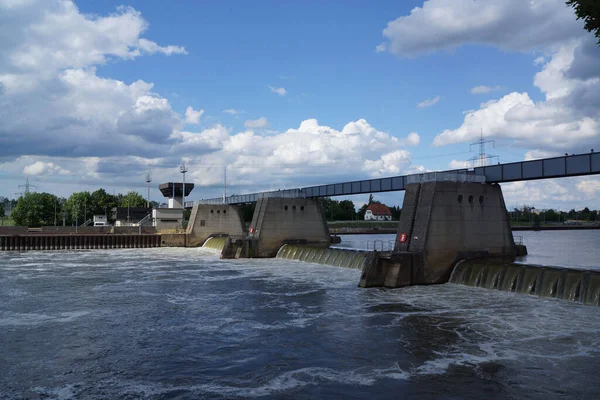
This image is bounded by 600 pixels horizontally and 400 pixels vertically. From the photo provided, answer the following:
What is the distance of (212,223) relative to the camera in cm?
8450

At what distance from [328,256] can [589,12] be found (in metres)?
36.8

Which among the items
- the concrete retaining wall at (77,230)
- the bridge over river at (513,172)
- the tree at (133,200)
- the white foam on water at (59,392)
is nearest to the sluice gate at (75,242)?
the concrete retaining wall at (77,230)

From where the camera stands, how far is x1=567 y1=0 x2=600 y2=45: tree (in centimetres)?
1513

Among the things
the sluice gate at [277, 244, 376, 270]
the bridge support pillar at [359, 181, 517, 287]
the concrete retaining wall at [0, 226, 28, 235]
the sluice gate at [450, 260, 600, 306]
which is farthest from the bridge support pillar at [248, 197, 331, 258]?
the concrete retaining wall at [0, 226, 28, 235]

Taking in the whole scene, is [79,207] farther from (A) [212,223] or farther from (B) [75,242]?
(A) [212,223]

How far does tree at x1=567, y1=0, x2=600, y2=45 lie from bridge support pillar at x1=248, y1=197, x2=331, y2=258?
4807 centimetres

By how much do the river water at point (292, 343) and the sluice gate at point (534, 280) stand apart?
2.74ft

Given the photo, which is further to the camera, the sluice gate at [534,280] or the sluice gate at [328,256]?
the sluice gate at [328,256]

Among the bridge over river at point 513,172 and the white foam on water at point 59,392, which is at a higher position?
the bridge over river at point 513,172

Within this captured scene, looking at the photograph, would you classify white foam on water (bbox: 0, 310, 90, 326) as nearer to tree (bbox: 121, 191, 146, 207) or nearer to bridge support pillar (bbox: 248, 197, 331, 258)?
bridge support pillar (bbox: 248, 197, 331, 258)

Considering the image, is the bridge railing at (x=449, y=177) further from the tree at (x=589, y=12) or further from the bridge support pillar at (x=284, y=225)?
the bridge support pillar at (x=284, y=225)

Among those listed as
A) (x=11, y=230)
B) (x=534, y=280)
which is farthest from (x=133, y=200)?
(x=534, y=280)

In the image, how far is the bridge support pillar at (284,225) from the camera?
62469 mm

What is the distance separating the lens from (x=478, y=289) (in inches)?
1332
